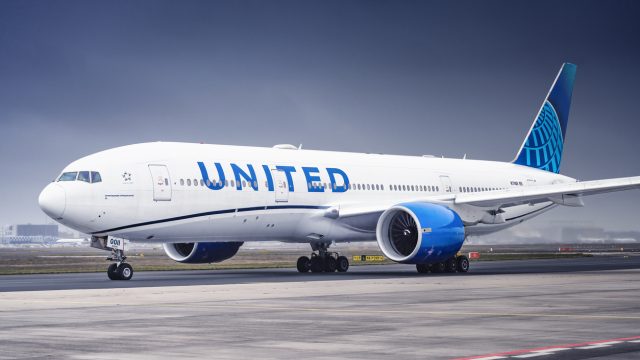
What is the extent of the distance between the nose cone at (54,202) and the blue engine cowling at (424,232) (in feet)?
36.8

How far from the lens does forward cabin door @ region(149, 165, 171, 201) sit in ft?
103

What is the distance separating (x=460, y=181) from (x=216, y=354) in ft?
107

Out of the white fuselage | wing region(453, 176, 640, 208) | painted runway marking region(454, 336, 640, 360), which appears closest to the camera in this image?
painted runway marking region(454, 336, 640, 360)

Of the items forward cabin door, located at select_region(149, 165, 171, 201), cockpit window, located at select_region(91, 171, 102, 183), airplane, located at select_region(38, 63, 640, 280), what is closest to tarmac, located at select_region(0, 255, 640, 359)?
airplane, located at select_region(38, 63, 640, 280)

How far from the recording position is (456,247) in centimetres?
3453

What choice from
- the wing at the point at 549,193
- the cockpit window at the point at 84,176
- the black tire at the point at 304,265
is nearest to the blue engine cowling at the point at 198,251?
the black tire at the point at 304,265

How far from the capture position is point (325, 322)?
49.7 ft

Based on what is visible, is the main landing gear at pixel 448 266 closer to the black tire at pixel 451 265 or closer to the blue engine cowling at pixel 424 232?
the black tire at pixel 451 265

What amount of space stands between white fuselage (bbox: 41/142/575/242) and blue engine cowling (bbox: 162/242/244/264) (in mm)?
2691

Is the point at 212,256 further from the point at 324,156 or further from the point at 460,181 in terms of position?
the point at 460,181

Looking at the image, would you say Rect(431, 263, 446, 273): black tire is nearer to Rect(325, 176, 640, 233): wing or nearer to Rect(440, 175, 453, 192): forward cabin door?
Rect(325, 176, 640, 233): wing

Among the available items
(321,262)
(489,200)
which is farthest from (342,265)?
(489,200)

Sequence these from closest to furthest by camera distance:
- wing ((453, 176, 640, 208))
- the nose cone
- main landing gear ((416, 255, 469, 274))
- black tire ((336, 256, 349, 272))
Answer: the nose cone, wing ((453, 176, 640, 208)), main landing gear ((416, 255, 469, 274)), black tire ((336, 256, 349, 272))

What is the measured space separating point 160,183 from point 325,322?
17.5 meters
